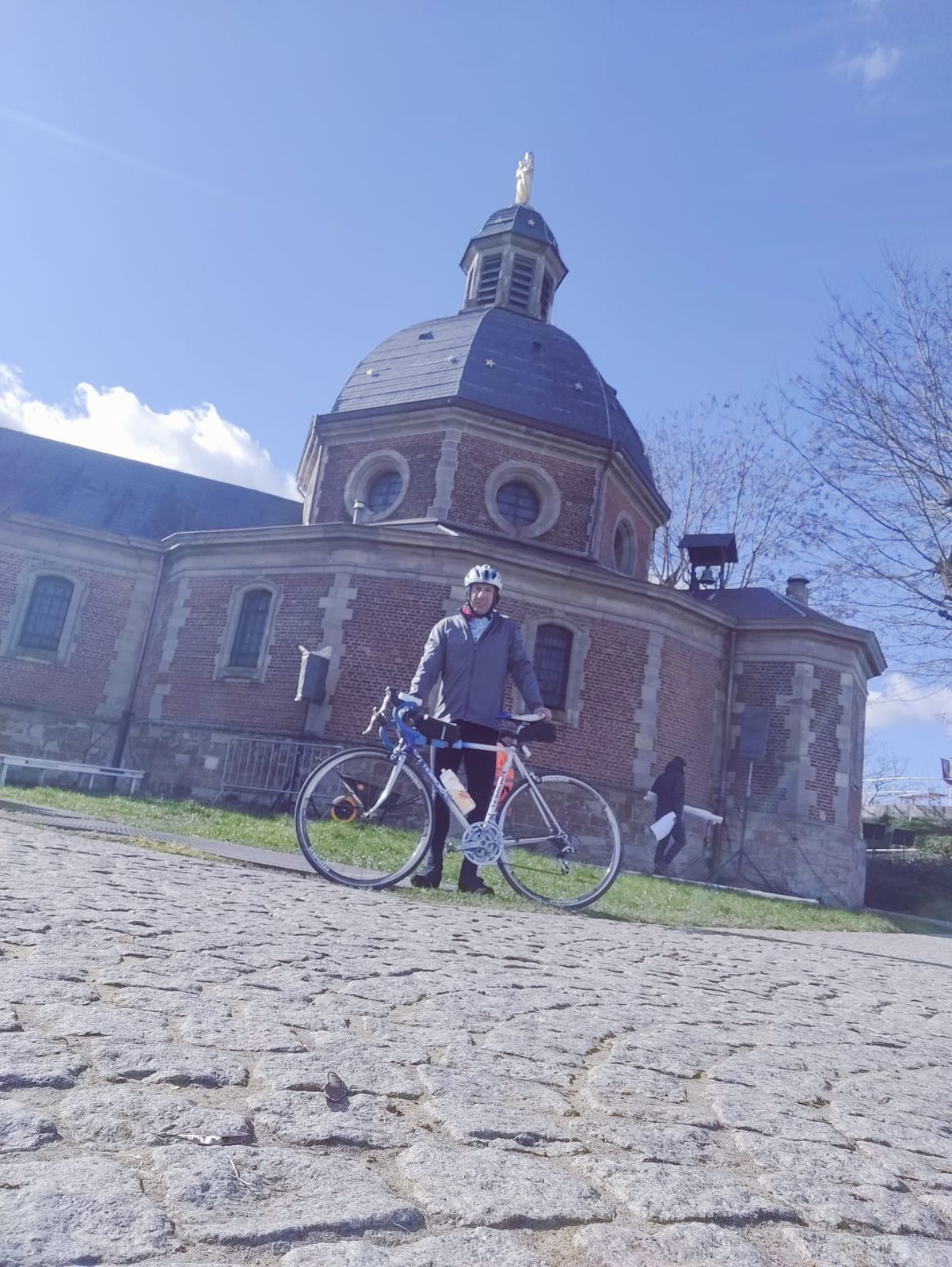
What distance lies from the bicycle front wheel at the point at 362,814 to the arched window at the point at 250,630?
1126 centimetres

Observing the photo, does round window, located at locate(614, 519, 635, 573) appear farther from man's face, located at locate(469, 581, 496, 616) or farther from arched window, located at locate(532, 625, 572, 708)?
man's face, located at locate(469, 581, 496, 616)

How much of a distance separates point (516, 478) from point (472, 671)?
13.4 meters

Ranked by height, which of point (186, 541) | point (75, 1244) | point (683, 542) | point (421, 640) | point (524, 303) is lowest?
point (75, 1244)

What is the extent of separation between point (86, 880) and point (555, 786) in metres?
3.11

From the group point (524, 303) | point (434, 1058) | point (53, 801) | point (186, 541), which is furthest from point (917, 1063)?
point (524, 303)

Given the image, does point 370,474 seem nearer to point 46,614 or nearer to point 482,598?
point 46,614

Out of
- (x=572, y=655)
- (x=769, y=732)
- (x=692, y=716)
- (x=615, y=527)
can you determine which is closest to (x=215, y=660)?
(x=572, y=655)

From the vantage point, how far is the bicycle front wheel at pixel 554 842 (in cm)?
652

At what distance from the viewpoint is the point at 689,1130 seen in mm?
2158

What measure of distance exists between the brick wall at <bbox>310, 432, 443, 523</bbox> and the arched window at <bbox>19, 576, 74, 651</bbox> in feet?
18.1

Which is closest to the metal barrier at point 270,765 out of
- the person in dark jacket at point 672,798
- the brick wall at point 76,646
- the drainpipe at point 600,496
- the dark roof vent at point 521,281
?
the brick wall at point 76,646

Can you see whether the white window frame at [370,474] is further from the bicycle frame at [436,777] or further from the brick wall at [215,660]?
the bicycle frame at [436,777]

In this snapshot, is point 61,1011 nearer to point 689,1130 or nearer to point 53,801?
point 689,1130

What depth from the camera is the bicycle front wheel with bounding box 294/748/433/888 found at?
6.36 metres
